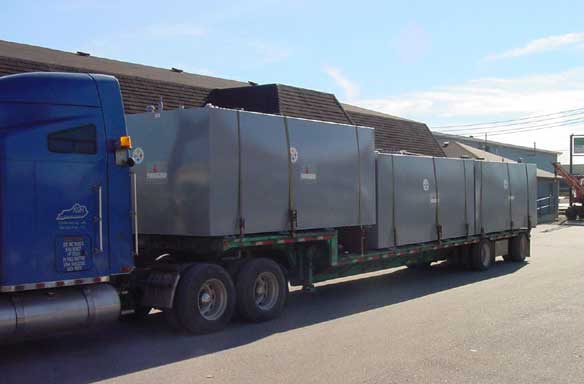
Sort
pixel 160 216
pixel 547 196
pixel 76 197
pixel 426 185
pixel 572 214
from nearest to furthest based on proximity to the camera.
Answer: pixel 76 197 → pixel 160 216 → pixel 426 185 → pixel 572 214 → pixel 547 196

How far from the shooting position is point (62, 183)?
7648 millimetres

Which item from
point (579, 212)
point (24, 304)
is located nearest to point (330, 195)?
point (24, 304)

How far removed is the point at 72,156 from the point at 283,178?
364 centimetres

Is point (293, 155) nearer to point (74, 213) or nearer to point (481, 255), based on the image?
point (74, 213)

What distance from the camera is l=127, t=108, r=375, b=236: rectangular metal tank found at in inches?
365

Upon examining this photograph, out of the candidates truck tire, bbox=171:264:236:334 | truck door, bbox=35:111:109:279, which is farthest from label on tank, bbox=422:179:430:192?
truck door, bbox=35:111:109:279

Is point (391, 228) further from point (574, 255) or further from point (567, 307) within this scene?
point (574, 255)

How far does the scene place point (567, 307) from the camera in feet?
34.9

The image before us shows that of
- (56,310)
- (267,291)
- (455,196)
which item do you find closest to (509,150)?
(455,196)

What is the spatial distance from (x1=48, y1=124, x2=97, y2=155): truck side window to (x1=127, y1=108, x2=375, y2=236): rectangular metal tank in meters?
1.71

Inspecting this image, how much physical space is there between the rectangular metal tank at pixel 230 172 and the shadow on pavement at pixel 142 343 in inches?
56.5

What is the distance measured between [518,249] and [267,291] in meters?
10.8

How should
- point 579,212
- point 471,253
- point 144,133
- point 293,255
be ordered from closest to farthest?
point 144,133, point 293,255, point 471,253, point 579,212

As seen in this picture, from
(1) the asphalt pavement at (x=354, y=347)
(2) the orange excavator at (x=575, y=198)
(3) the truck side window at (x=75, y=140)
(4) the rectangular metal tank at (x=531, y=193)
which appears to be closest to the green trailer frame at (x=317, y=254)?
(1) the asphalt pavement at (x=354, y=347)
